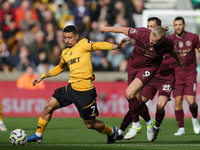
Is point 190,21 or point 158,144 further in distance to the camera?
point 190,21

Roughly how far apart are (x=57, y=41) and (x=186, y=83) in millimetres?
6863

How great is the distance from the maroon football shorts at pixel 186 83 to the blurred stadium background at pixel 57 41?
4.04 metres

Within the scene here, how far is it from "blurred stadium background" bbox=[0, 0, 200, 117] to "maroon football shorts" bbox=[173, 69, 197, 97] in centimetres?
404

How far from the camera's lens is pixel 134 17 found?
49.1 ft

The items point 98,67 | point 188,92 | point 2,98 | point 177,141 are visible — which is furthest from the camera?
point 98,67

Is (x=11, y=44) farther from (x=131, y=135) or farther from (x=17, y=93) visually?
(x=131, y=135)

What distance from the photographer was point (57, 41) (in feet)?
47.5

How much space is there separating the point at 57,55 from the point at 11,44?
2.10m

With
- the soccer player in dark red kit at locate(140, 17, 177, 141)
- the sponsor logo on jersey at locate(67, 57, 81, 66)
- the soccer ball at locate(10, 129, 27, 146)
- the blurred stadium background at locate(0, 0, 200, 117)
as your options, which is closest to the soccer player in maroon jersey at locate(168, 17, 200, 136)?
the soccer player in dark red kit at locate(140, 17, 177, 141)

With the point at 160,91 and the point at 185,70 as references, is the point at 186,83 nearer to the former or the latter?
the point at 185,70

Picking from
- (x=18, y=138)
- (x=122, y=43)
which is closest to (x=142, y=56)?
(x=122, y=43)

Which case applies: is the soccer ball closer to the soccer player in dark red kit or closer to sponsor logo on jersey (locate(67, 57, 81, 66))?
sponsor logo on jersey (locate(67, 57, 81, 66))

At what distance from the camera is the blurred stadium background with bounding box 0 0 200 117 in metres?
13.3

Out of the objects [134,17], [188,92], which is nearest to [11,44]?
[134,17]
